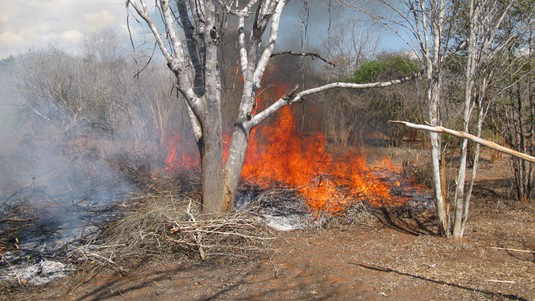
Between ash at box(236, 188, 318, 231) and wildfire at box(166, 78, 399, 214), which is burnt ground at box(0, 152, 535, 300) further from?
wildfire at box(166, 78, 399, 214)

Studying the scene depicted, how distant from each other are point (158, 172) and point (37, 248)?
4853mm

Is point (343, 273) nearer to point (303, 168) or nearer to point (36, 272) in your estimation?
point (36, 272)

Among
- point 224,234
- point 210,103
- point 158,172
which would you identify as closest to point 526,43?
point 210,103

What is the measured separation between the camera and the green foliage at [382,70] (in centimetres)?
1499

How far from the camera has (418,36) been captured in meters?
5.96

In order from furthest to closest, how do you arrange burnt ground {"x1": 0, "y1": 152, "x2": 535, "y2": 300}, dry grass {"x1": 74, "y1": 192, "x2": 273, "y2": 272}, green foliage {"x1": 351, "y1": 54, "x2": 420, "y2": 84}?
green foliage {"x1": 351, "y1": 54, "x2": 420, "y2": 84} → dry grass {"x1": 74, "y1": 192, "x2": 273, "y2": 272} → burnt ground {"x1": 0, "y1": 152, "x2": 535, "y2": 300}

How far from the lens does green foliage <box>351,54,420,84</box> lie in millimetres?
14992

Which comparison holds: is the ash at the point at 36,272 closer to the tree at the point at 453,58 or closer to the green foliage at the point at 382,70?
the tree at the point at 453,58

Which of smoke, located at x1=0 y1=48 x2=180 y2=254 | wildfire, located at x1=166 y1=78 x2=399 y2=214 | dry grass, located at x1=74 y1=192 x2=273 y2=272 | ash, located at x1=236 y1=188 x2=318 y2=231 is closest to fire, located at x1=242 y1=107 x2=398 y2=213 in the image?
wildfire, located at x1=166 y1=78 x2=399 y2=214

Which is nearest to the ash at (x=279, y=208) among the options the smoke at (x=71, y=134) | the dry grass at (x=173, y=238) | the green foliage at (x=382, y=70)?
the dry grass at (x=173, y=238)

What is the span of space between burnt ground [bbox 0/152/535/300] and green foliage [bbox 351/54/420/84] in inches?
366

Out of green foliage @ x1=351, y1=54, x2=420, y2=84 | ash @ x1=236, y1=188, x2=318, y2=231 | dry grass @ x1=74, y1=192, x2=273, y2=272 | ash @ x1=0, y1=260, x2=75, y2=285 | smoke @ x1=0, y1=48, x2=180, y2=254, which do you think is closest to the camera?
ash @ x1=0, y1=260, x2=75, y2=285

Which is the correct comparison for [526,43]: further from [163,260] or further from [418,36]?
[163,260]

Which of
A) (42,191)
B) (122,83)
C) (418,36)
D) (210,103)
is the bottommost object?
(42,191)
